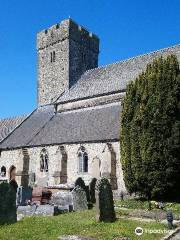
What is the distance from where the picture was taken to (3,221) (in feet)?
50.2

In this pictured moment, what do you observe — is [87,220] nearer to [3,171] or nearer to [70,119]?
[70,119]

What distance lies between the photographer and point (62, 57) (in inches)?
1591

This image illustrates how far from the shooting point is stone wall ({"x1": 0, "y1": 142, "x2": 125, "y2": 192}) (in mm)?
27188

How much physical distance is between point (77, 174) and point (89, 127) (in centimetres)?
423

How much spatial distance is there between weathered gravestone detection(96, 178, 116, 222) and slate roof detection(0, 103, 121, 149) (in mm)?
11426

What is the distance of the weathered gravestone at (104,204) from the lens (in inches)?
595

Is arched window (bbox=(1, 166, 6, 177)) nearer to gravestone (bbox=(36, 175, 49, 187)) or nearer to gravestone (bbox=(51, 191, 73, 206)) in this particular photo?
gravestone (bbox=(36, 175, 49, 187))

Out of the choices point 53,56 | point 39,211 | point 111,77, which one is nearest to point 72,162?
point 111,77

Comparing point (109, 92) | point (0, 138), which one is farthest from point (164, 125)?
point (0, 138)

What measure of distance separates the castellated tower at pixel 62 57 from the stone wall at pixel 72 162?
8913 millimetres

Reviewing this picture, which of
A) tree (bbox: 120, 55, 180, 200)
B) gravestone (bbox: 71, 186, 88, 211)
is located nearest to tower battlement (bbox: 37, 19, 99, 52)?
tree (bbox: 120, 55, 180, 200)

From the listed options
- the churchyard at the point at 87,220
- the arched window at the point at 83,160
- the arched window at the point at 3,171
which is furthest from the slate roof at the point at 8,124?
the churchyard at the point at 87,220

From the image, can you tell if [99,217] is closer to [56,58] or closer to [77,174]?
[77,174]

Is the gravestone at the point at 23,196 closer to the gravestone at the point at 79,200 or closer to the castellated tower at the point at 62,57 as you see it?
the gravestone at the point at 79,200
